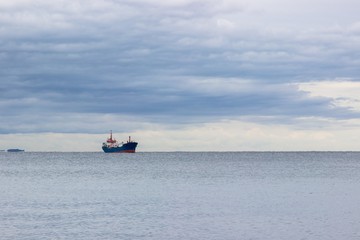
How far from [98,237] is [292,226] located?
1812 cm

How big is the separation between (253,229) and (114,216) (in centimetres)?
1641

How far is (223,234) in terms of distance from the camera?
5547 cm

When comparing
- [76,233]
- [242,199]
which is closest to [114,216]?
[76,233]

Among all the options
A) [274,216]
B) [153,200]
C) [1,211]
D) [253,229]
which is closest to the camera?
[253,229]

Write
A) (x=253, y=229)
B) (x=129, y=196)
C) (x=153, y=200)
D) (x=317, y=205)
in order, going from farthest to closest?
1. (x=129, y=196)
2. (x=153, y=200)
3. (x=317, y=205)
4. (x=253, y=229)

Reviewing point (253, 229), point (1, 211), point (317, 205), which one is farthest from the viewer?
point (317, 205)

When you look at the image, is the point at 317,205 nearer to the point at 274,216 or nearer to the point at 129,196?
the point at 274,216

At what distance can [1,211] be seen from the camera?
7319cm

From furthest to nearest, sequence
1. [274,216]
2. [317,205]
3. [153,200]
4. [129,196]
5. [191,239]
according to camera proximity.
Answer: [129,196], [153,200], [317,205], [274,216], [191,239]

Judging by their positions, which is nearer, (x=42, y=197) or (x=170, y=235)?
(x=170, y=235)

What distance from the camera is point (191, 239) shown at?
53.2 metres

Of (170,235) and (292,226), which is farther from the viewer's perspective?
(292,226)

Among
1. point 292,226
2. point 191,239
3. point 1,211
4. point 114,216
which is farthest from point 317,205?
point 1,211

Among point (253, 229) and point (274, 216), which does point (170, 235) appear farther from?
point (274, 216)
